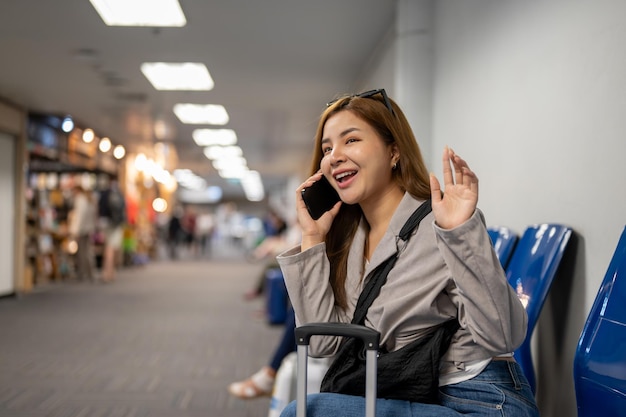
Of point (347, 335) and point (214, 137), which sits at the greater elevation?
point (214, 137)

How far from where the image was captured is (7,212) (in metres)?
7.77

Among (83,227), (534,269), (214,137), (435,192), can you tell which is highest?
(214,137)

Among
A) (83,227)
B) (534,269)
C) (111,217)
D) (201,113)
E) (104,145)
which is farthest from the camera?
(104,145)

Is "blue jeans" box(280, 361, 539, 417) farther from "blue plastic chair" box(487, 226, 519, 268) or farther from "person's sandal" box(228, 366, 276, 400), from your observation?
"person's sandal" box(228, 366, 276, 400)

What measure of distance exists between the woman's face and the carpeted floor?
192 centimetres

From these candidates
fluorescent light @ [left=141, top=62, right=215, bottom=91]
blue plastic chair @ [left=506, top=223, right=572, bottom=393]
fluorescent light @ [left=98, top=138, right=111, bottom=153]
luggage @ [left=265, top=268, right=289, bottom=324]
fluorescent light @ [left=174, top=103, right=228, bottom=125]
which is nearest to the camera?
blue plastic chair @ [left=506, top=223, right=572, bottom=393]

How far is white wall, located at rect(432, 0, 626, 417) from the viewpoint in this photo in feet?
5.77

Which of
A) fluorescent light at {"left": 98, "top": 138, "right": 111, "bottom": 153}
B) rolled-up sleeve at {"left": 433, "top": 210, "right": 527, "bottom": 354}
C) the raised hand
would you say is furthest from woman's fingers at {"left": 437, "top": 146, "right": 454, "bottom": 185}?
fluorescent light at {"left": 98, "top": 138, "right": 111, "bottom": 153}

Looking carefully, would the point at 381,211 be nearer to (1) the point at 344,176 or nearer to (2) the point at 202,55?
(1) the point at 344,176

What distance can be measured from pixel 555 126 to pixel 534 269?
1.71 ft

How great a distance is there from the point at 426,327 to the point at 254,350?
345cm

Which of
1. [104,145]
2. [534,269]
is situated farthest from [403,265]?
[104,145]

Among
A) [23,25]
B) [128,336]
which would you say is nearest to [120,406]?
[128,336]

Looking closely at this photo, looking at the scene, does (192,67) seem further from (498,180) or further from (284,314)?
(498,180)
